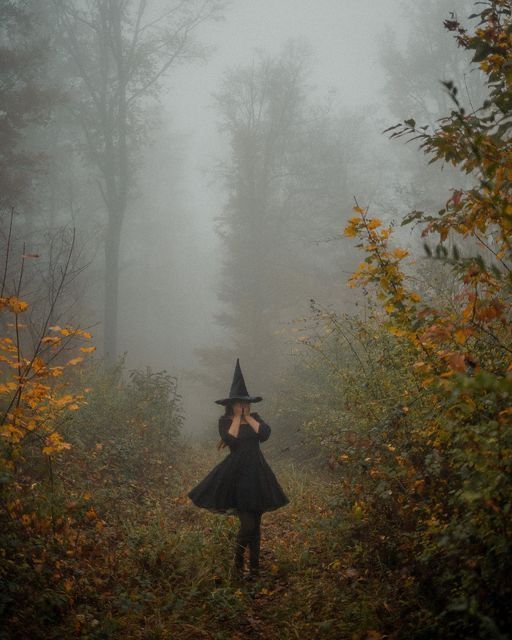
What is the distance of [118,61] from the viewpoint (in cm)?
1759

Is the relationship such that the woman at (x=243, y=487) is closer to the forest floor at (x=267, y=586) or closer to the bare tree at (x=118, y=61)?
the forest floor at (x=267, y=586)

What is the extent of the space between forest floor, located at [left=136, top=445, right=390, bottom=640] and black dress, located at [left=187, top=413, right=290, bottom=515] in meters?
0.56

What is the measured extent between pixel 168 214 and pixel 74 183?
45.9 ft

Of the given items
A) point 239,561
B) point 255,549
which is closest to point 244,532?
point 255,549

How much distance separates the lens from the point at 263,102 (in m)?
20.6

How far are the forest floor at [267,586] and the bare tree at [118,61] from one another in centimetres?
1220

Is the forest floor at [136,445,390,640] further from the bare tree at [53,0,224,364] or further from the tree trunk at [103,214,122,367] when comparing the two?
the bare tree at [53,0,224,364]

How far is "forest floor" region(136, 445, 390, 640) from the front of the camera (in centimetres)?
370

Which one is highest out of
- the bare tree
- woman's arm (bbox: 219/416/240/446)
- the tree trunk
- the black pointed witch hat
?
the bare tree

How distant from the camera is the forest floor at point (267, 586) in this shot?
370 centimetres

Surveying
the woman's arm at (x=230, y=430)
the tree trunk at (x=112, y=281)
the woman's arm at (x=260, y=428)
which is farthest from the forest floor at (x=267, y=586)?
the tree trunk at (x=112, y=281)

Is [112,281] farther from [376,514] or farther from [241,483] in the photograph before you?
[376,514]

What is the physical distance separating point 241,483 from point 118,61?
17.9m

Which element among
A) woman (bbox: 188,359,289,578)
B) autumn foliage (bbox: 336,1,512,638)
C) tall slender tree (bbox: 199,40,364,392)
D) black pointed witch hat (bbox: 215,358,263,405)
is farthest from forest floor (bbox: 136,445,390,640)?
tall slender tree (bbox: 199,40,364,392)
